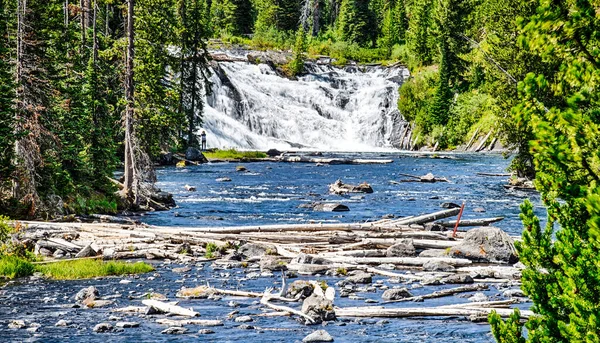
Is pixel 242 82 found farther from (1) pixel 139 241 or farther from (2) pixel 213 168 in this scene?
(1) pixel 139 241

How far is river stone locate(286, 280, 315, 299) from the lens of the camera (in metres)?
15.4

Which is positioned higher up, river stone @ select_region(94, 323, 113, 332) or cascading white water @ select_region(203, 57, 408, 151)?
cascading white water @ select_region(203, 57, 408, 151)

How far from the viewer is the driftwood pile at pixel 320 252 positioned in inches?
609

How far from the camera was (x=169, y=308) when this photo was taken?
14.1m

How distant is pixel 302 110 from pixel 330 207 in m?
54.8

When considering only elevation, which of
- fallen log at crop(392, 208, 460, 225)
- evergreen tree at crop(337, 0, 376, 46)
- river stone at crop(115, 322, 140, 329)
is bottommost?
river stone at crop(115, 322, 140, 329)

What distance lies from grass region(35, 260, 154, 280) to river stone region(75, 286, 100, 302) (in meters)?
2.25

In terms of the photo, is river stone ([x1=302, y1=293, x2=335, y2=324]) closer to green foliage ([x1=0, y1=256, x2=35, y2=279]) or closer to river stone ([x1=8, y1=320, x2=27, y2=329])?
river stone ([x1=8, y1=320, x2=27, y2=329])

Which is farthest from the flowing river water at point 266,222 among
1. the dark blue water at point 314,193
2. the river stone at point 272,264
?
the river stone at point 272,264

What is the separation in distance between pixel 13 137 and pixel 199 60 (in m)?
52.4

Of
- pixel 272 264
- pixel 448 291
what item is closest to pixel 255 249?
pixel 272 264

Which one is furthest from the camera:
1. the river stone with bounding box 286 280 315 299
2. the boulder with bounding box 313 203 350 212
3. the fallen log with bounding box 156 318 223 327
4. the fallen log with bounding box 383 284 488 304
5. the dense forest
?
the boulder with bounding box 313 203 350 212

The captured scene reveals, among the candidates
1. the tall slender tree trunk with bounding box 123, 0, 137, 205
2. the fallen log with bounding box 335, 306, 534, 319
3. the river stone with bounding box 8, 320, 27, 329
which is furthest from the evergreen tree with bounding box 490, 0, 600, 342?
the tall slender tree trunk with bounding box 123, 0, 137, 205

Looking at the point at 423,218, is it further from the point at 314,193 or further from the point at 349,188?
the point at 349,188
